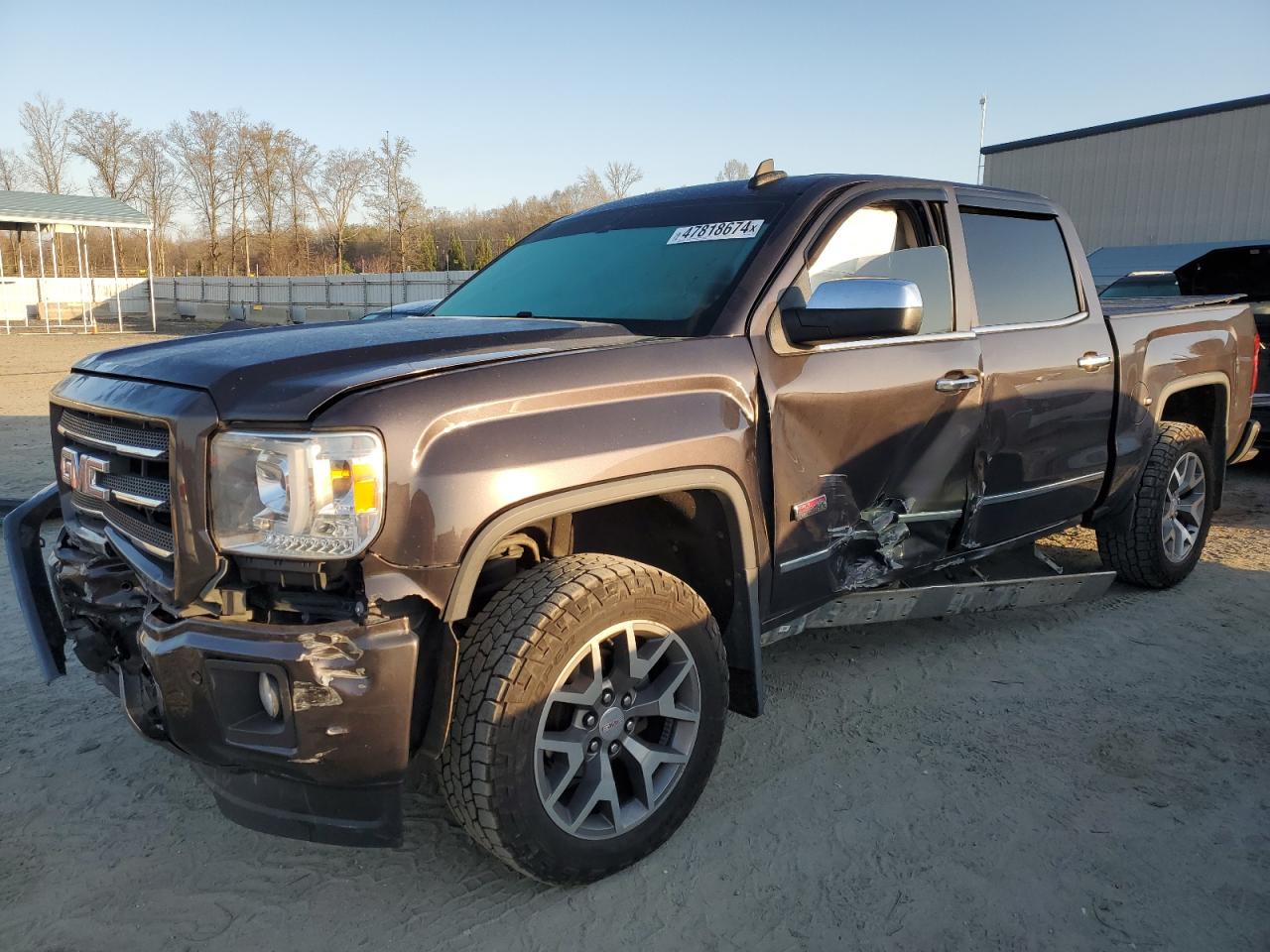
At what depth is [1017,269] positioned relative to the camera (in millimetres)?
3992

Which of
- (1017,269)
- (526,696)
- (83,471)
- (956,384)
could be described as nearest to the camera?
(526,696)

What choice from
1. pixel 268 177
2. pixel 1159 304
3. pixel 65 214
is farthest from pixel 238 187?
pixel 1159 304

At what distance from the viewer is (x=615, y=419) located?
8.02 feet

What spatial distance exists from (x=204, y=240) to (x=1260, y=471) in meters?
60.6

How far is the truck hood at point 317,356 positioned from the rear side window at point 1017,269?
1.72 meters

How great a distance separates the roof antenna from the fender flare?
4.42 feet

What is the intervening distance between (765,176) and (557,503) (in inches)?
70.9

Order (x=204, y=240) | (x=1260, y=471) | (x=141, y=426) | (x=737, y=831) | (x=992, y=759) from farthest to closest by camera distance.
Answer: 1. (x=204, y=240)
2. (x=1260, y=471)
3. (x=992, y=759)
4. (x=737, y=831)
5. (x=141, y=426)

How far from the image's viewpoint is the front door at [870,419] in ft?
9.54

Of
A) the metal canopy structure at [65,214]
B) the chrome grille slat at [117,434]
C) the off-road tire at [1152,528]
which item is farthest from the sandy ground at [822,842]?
the metal canopy structure at [65,214]

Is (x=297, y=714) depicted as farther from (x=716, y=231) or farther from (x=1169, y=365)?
(x=1169, y=365)

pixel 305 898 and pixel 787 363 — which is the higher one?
pixel 787 363

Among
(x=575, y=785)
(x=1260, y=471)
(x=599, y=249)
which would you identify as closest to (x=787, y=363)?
(x=599, y=249)

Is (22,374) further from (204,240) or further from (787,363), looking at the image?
(204,240)
